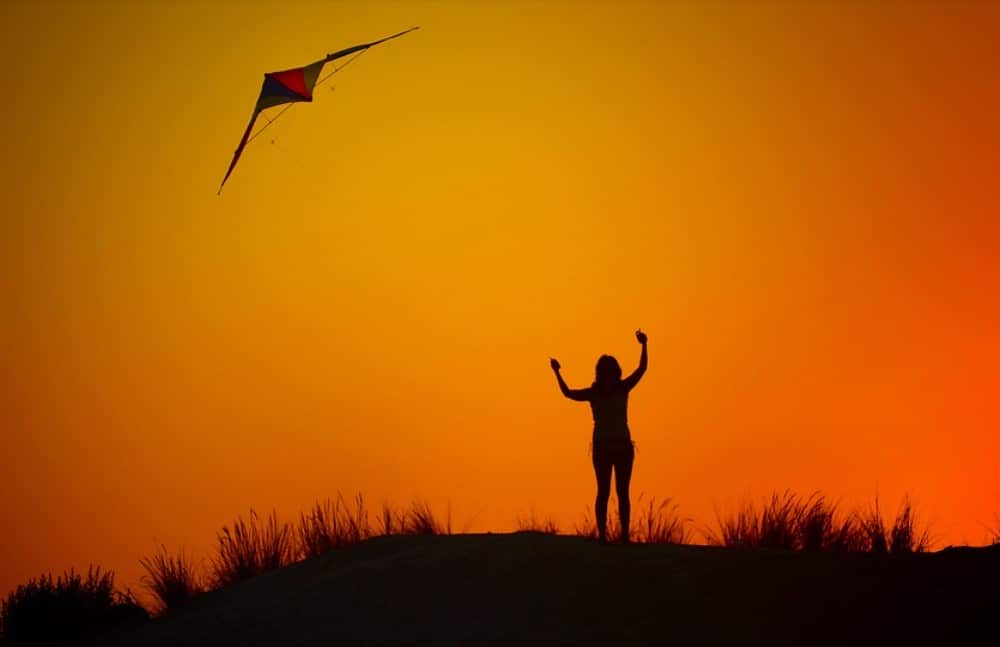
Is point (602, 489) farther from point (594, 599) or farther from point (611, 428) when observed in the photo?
point (594, 599)

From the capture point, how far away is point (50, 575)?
70.4ft

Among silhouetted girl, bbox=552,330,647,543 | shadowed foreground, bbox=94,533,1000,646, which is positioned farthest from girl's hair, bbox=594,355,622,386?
shadowed foreground, bbox=94,533,1000,646

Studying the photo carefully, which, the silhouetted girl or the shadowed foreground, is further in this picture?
the silhouetted girl

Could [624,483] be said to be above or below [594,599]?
above

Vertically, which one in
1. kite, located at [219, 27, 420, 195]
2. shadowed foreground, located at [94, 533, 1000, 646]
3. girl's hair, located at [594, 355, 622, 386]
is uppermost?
kite, located at [219, 27, 420, 195]

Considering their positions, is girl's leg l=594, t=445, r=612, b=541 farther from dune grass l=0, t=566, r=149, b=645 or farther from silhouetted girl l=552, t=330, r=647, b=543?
dune grass l=0, t=566, r=149, b=645

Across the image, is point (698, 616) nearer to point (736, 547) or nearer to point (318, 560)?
point (736, 547)

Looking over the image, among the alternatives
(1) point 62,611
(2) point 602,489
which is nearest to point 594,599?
(2) point 602,489

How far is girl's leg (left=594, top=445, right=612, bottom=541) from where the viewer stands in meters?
16.2

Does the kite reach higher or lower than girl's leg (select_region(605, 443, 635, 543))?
higher

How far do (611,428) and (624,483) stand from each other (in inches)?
24.4

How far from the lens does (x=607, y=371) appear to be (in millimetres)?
16266

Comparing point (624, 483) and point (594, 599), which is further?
point (624, 483)

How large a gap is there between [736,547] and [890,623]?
3591 mm
